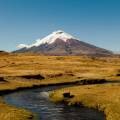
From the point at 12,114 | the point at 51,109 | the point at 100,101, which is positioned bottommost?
the point at 51,109

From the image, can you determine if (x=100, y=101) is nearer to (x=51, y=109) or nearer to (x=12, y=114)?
(x=51, y=109)

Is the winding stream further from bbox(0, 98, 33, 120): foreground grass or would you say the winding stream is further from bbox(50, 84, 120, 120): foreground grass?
bbox(0, 98, 33, 120): foreground grass

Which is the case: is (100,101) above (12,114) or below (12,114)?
above

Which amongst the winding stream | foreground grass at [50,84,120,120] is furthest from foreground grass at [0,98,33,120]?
foreground grass at [50,84,120,120]

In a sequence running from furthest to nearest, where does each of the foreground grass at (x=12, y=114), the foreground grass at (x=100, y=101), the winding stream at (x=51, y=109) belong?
the winding stream at (x=51, y=109) < the foreground grass at (x=100, y=101) < the foreground grass at (x=12, y=114)

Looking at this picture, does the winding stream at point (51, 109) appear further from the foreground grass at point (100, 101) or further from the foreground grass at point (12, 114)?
the foreground grass at point (12, 114)

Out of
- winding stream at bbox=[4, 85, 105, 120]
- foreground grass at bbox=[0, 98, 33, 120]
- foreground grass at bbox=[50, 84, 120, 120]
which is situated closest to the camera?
foreground grass at bbox=[0, 98, 33, 120]

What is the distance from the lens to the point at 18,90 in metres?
99.6

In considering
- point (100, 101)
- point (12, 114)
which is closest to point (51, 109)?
point (100, 101)

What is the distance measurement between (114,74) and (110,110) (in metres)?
95.6

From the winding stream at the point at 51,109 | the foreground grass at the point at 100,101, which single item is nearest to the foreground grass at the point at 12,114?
the winding stream at the point at 51,109

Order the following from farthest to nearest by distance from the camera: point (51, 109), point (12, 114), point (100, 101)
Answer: point (100, 101) < point (51, 109) < point (12, 114)

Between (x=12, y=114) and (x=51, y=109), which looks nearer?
(x=12, y=114)

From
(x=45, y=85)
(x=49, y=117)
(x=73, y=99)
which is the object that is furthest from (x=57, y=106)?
(x=45, y=85)
